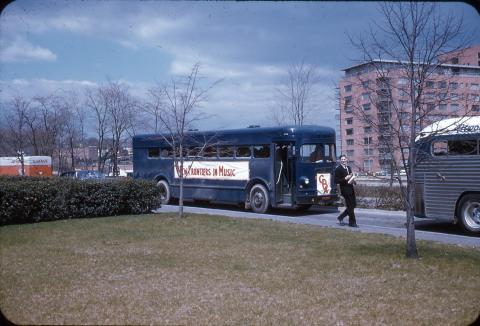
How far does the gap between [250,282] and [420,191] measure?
7.77 metres

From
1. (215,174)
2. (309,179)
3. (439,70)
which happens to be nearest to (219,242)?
(439,70)

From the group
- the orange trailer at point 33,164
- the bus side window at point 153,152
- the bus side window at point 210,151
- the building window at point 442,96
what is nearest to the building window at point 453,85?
the building window at point 442,96

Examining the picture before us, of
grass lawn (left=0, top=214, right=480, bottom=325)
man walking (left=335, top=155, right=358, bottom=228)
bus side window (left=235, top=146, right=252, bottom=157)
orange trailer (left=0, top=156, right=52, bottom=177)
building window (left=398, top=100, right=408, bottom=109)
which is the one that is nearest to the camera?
grass lawn (left=0, top=214, right=480, bottom=325)

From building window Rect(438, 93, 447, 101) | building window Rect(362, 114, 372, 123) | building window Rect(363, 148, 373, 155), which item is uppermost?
building window Rect(438, 93, 447, 101)

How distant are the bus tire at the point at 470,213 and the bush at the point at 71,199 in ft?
29.4

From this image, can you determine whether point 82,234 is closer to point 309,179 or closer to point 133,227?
point 133,227

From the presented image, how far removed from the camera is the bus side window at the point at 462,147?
11.8 meters

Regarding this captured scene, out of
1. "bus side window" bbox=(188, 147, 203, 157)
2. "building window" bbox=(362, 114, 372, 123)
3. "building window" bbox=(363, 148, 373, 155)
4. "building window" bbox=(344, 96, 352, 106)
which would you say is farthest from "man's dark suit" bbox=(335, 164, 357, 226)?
"bus side window" bbox=(188, 147, 203, 157)

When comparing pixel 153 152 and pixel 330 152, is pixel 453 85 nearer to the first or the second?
pixel 330 152

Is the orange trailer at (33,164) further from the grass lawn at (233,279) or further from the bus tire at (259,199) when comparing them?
the grass lawn at (233,279)

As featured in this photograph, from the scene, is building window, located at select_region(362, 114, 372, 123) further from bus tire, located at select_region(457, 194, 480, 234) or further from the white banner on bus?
the white banner on bus

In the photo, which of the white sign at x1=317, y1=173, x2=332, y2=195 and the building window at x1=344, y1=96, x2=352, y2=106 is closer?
the building window at x1=344, y1=96, x2=352, y2=106

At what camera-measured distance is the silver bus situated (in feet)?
38.8

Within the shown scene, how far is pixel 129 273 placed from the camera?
7457mm
